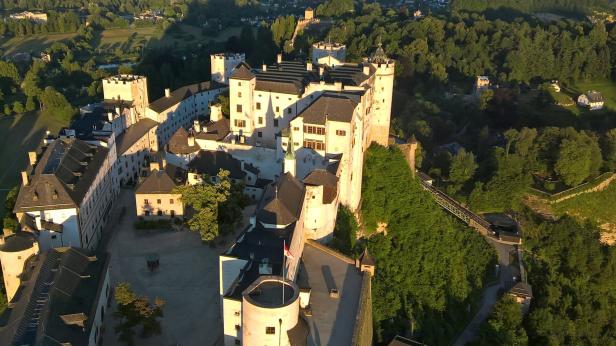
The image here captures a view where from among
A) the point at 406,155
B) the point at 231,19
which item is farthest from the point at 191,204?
the point at 231,19

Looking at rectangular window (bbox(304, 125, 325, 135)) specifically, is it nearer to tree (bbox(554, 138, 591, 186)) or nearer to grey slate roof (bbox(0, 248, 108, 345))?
grey slate roof (bbox(0, 248, 108, 345))

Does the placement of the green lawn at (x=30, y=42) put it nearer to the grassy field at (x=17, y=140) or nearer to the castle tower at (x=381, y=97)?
the grassy field at (x=17, y=140)

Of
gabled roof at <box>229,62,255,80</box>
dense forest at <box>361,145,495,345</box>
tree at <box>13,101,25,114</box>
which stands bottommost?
dense forest at <box>361,145,495,345</box>

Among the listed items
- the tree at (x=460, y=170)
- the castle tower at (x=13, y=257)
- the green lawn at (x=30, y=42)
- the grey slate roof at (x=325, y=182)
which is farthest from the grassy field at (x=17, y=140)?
the green lawn at (x=30, y=42)

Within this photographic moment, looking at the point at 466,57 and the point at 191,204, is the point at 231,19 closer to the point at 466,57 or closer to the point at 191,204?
the point at 466,57

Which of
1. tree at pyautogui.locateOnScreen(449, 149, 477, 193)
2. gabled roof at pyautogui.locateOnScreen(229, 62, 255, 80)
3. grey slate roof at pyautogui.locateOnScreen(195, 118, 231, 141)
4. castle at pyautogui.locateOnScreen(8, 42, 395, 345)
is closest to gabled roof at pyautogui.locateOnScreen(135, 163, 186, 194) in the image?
castle at pyautogui.locateOnScreen(8, 42, 395, 345)

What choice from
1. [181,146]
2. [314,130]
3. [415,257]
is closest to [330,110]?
[314,130]

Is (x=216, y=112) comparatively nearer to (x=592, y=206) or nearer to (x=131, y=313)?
(x=131, y=313)
